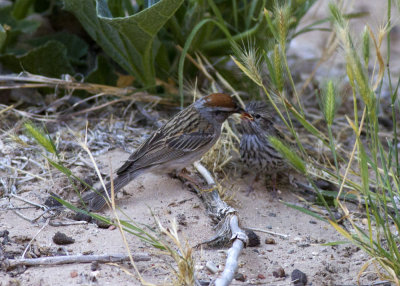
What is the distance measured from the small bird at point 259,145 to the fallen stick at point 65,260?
1.80m

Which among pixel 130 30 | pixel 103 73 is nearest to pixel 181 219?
pixel 130 30

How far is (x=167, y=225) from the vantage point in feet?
13.5

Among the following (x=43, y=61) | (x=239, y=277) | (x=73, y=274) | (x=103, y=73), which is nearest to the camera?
(x=73, y=274)

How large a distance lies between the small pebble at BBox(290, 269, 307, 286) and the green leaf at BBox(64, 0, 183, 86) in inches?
96.3

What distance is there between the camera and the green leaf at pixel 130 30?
4.77 meters

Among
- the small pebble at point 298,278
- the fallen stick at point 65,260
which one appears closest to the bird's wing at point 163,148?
the fallen stick at point 65,260

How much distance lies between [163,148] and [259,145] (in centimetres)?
88

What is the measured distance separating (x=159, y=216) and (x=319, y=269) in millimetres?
1249

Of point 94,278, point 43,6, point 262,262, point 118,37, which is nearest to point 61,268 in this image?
point 94,278

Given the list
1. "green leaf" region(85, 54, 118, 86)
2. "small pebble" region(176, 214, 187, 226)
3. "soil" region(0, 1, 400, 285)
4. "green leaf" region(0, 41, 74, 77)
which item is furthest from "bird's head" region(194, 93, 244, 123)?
"green leaf" region(0, 41, 74, 77)

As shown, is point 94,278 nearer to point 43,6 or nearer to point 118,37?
point 118,37

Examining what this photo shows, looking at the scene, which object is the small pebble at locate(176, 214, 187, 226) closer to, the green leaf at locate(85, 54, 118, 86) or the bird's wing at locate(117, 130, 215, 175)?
the bird's wing at locate(117, 130, 215, 175)

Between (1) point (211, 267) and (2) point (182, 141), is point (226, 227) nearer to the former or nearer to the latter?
(1) point (211, 267)

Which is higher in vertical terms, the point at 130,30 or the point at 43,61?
the point at 130,30
